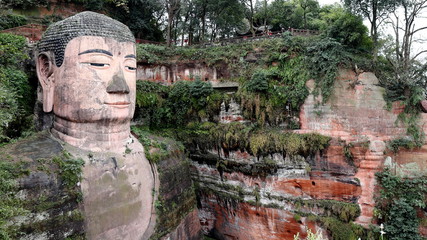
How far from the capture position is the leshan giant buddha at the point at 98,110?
7109 millimetres

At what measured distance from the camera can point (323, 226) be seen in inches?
407

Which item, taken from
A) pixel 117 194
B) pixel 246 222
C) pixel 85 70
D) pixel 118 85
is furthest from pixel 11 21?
pixel 246 222

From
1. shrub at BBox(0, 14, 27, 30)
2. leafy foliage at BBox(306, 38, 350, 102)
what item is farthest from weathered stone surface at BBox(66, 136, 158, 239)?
shrub at BBox(0, 14, 27, 30)

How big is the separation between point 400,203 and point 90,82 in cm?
1107

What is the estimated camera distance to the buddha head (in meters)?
7.25

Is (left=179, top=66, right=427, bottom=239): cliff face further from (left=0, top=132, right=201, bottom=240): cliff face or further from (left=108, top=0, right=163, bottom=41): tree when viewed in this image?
(left=108, top=0, right=163, bottom=41): tree

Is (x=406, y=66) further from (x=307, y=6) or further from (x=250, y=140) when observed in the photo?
(x=307, y=6)

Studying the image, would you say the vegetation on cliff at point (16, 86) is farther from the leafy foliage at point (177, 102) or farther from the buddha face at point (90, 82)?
the leafy foliage at point (177, 102)

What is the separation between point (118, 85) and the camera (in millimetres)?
7504

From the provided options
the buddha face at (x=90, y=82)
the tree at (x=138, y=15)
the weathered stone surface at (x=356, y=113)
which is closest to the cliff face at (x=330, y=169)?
the weathered stone surface at (x=356, y=113)

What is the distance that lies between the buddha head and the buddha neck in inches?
6.2

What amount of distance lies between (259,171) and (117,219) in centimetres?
636

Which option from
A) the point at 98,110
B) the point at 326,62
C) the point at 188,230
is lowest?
the point at 188,230

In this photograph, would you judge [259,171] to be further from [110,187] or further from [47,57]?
[47,57]
